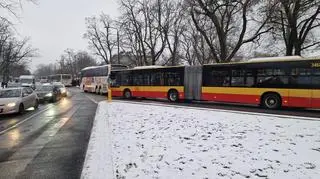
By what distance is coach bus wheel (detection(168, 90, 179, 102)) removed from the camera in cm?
2522

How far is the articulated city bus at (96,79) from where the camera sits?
38812mm

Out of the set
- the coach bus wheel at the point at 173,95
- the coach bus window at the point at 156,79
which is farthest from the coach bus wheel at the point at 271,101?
the coach bus window at the point at 156,79

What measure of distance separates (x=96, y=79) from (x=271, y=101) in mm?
27272

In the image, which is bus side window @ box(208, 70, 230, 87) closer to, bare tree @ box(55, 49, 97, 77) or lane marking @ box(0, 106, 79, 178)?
lane marking @ box(0, 106, 79, 178)

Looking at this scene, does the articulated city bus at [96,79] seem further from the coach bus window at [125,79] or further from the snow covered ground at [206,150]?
the snow covered ground at [206,150]

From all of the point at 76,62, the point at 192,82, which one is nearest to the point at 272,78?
the point at 192,82

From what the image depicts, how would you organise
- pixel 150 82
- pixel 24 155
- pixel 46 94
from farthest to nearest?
1. pixel 46 94
2. pixel 150 82
3. pixel 24 155

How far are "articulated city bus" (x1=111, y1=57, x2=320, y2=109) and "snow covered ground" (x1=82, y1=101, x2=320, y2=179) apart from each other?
→ 21.5 feet

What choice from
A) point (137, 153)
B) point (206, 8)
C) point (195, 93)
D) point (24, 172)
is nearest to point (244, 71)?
point (195, 93)

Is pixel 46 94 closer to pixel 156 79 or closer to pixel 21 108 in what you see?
pixel 156 79

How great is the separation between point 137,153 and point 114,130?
3.57 metres

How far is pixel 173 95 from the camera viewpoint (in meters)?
25.5

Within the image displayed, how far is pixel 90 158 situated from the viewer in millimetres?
7719

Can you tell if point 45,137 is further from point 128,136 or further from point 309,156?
point 309,156
